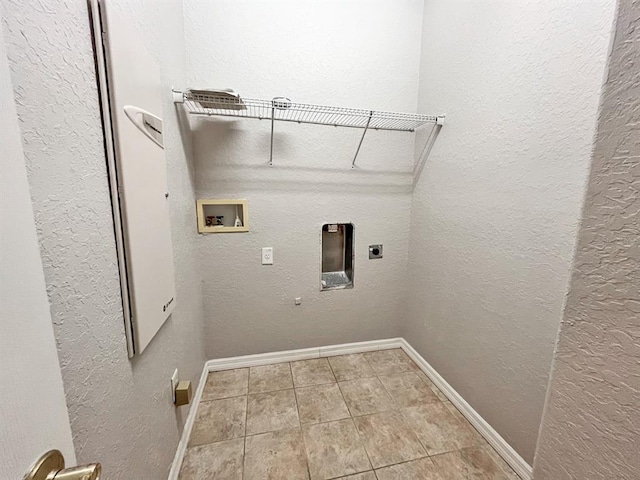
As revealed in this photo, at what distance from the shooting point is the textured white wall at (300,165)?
1.63 m

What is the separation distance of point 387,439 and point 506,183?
1453 mm

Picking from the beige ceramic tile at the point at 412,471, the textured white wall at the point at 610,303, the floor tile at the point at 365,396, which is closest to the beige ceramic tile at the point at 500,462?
the beige ceramic tile at the point at 412,471

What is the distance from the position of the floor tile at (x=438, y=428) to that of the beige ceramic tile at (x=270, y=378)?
0.80 metres

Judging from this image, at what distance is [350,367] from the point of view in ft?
6.52

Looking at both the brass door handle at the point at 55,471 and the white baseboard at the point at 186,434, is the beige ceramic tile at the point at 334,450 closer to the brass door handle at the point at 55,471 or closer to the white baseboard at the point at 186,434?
the white baseboard at the point at 186,434

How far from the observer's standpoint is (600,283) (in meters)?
0.41

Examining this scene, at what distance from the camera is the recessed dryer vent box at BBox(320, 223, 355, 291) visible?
202cm

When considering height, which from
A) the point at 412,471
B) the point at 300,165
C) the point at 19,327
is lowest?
the point at 412,471

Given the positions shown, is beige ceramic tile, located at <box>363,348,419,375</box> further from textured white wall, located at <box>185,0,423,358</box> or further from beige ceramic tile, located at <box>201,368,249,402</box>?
beige ceramic tile, located at <box>201,368,249,402</box>

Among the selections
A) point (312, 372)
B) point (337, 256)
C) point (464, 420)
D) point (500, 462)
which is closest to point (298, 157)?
point (337, 256)

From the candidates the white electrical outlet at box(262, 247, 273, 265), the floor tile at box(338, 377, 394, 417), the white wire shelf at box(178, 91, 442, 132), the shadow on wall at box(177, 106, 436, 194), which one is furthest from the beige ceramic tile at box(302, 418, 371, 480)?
the white wire shelf at box(178, 91, 442, 132)

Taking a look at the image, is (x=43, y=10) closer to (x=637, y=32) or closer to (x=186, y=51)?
(x=637, y=32)

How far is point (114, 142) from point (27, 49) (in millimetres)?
265

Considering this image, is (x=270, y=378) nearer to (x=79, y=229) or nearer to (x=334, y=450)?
(x=334, y=450)
